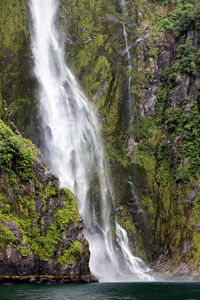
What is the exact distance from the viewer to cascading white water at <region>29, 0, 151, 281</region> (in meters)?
29.8

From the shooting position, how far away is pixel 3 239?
20297mm

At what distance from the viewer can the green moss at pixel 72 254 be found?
22906 mm

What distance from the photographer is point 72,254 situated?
2342cm

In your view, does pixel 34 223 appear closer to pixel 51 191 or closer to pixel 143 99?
pixel 51 191

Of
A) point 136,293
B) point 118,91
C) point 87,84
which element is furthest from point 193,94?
point 136,293

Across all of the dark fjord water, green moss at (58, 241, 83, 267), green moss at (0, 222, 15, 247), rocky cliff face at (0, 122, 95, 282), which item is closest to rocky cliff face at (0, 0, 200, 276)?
rocky cliff face at (0, 122, 95, 282)

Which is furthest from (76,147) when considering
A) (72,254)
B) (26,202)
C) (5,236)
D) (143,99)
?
(5,236)

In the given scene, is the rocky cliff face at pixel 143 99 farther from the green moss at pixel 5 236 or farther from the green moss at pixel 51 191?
the green moss at pixel 5 236

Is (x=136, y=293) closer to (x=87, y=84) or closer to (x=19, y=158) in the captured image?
(x=19, y=158)

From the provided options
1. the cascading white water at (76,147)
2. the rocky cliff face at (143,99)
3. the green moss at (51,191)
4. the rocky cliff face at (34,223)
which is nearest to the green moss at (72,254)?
the rocky cliff face at (34,223)

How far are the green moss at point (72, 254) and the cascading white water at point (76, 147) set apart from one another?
486 centimetres

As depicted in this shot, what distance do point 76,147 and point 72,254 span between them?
1159 centimetres

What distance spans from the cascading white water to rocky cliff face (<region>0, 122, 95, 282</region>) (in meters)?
5.05

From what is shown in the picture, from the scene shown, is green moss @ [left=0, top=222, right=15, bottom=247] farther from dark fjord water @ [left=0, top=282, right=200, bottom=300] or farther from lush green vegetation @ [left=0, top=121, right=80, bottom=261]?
dark fjord water @ [left=0, top=282, right=200, bottom=300]
